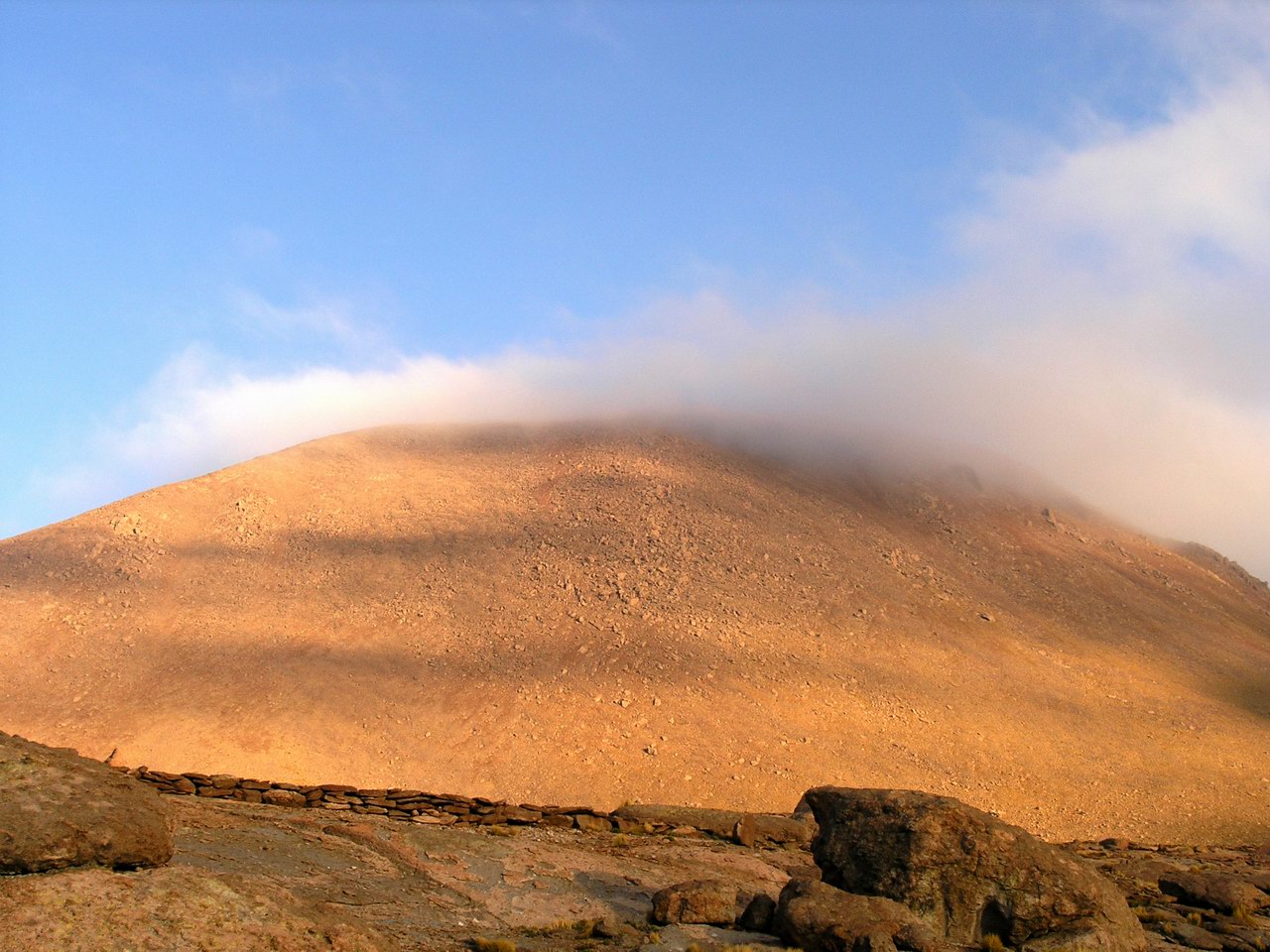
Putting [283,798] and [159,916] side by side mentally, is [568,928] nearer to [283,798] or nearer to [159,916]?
[159,916]

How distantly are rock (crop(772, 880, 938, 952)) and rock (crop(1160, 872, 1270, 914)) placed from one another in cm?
847

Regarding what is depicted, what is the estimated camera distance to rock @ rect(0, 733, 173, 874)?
986 cm

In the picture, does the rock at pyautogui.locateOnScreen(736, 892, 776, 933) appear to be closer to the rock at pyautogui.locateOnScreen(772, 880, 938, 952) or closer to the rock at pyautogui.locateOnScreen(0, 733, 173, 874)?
the rock at pyautogui.locateOnScreen(772, 880, 938, 952)

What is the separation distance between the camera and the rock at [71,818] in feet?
32.3

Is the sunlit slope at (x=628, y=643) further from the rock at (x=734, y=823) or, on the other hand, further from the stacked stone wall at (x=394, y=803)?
the stacked stone wall at (x=394, y=803)

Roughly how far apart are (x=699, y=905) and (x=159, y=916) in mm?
6499

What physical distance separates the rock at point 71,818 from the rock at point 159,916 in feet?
0.67

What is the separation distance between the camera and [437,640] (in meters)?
38.2

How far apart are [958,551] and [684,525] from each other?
534 inches

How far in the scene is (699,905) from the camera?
13.3 meters

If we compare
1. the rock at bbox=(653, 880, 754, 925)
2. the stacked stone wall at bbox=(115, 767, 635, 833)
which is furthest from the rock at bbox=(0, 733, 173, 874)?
the stacked stone wall at bbox=(115, 767, 635, 833)

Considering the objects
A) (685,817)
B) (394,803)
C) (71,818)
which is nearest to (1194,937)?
(685,817)

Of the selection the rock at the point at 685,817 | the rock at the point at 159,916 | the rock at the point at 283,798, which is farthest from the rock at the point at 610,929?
the rock at the point at 283,798

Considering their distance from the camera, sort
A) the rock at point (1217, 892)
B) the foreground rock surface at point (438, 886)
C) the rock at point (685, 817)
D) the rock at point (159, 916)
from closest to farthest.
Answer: the rock at point (159, 916), the foreground rock surface at point (438, 886), the rock at point (1217, 892), the rock at point (685, 817)
